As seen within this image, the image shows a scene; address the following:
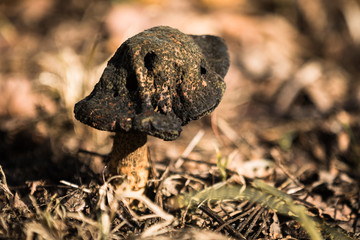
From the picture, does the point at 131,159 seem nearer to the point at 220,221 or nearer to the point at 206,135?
the point at 220,221

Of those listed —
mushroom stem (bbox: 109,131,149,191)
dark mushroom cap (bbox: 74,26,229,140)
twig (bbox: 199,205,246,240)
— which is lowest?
twig (bbox: 199,205,246,240)

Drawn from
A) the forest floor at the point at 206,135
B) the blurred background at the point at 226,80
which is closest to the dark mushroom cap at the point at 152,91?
the forest floor at the point at 206,135

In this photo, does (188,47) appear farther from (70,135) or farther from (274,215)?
(70,135)

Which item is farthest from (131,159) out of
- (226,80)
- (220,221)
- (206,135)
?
(226,80)

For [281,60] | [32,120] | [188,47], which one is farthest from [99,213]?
[281,60]

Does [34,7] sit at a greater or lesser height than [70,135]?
greater

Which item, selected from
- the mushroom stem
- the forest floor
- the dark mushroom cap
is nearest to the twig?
the forest floor

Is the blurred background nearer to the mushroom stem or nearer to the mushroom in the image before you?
the mushroom stem
